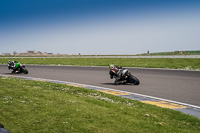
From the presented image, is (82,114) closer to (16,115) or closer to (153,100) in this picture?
(16,115)

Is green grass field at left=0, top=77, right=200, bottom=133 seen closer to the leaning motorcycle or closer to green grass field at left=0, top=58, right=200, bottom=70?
the leaning motorcycle

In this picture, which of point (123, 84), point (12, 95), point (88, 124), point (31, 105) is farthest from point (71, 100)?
point (123, 84)

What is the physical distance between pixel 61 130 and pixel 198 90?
9.12 m

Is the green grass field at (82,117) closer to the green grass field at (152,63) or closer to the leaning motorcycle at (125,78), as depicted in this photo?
the leaning motorcycle at (125,78)

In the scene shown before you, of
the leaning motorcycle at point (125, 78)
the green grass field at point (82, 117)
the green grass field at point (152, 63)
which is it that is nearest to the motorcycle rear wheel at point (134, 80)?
the leaning motorcycle at point (125, 78)

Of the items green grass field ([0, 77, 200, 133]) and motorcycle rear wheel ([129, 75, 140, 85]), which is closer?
green grass field ([0, 77, 200, 133])

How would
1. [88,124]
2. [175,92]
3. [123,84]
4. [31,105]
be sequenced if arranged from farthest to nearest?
[123,84]
[175,92]
[31,105]
[88,124]

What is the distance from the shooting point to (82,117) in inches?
247

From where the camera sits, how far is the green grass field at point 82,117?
5.45 m

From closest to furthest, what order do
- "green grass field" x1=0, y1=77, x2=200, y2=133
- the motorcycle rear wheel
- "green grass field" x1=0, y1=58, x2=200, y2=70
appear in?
1. "green grass field" x1=0, y1=77, x2=200, y2=133
2. the motorcycle rear wheel
3. "green grass field" x1=0, y1=58, x2=200, y2=70

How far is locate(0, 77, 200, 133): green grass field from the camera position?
214 inches

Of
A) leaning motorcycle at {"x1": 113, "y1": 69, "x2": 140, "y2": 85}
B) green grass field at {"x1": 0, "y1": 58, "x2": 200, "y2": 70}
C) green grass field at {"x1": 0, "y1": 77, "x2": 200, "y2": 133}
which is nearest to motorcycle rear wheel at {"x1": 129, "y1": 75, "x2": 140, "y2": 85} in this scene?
leaning motorcycle at {"x1": 113, "y1": 69, "x2": 140, "y2": 85}

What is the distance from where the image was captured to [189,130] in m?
5.95

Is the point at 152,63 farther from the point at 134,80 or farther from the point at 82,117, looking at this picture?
the point at 82,117
